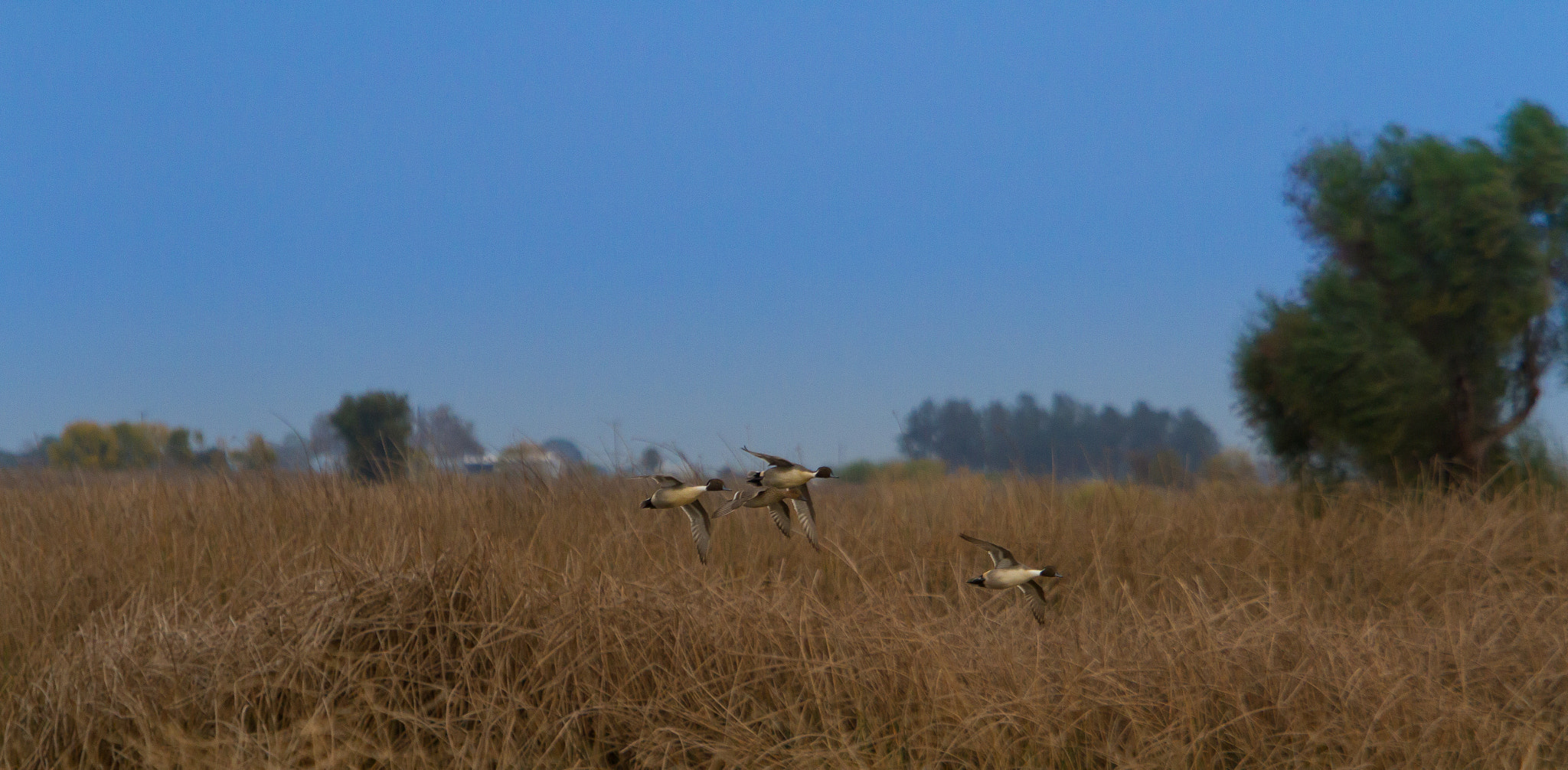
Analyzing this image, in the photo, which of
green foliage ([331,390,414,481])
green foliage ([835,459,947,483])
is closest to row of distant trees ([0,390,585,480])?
green foliage ([331,390,414,481])

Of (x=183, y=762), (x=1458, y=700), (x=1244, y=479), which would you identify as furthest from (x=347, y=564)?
(x=1244, y=479)

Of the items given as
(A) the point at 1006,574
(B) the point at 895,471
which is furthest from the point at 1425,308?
(A) the point at 1006,574

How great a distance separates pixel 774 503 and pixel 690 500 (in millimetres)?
143

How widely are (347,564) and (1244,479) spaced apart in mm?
8071

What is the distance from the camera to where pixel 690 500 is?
174 cm

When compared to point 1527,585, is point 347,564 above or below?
above

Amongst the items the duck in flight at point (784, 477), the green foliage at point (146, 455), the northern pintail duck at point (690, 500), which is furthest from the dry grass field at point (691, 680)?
the green foliage at point (146, 455)

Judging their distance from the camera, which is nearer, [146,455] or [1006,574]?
[1006,574]

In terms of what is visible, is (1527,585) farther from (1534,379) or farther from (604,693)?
(604,693)

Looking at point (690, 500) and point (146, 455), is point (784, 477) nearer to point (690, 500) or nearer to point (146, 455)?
point (690, 500)

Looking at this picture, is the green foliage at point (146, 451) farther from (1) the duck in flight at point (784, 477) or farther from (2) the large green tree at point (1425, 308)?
(2) the large green tree at point (1425, 308)

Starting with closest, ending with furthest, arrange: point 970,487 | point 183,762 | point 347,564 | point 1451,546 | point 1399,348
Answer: point 183,762, point 347,564, point 1451,546, point 970,487, point 1399,348

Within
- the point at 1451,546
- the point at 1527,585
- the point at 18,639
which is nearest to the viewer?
the point at 18,639

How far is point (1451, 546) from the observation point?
661cm
